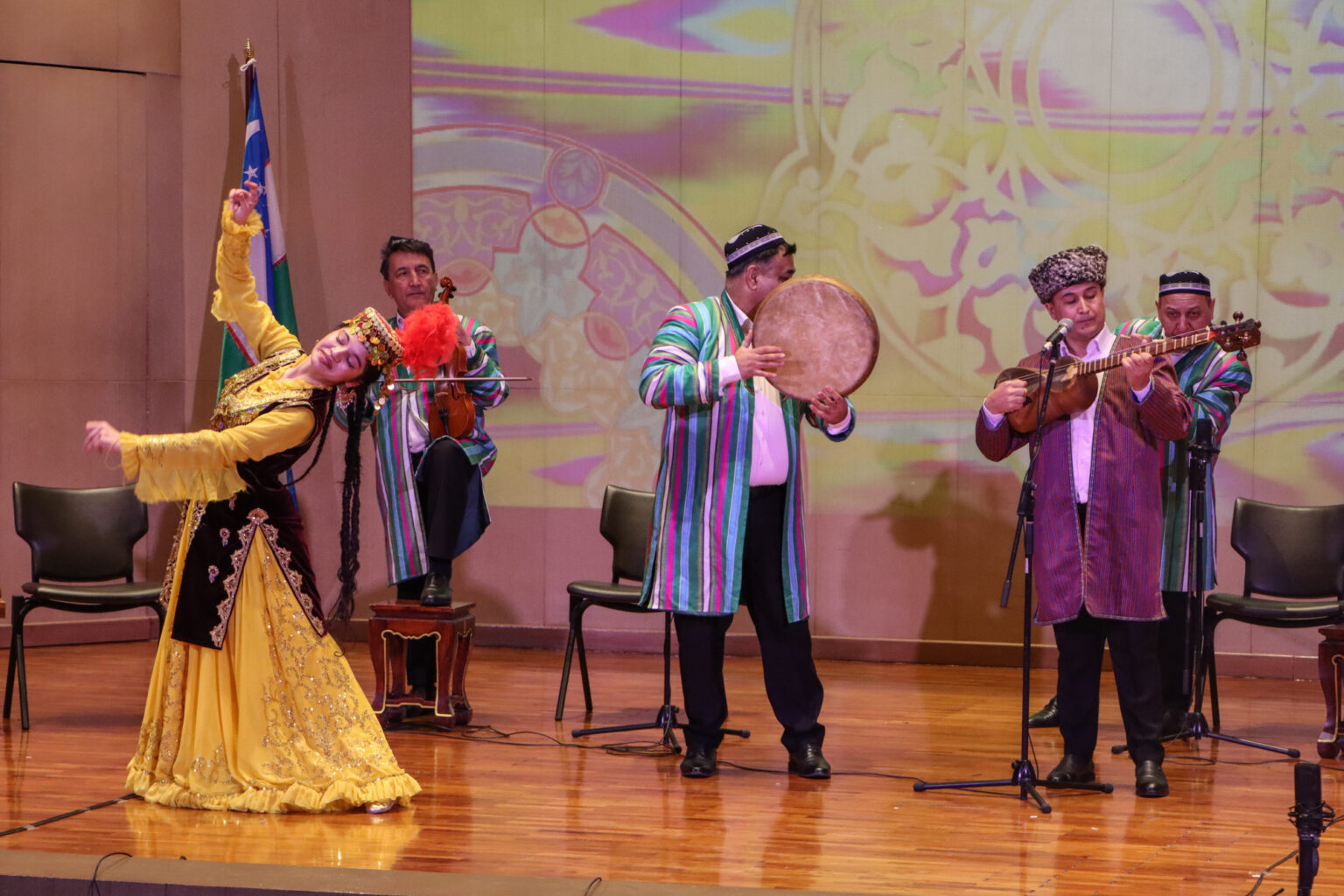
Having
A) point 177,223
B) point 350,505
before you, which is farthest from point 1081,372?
point 177,223

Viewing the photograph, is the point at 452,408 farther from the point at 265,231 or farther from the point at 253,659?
the point at 265,231

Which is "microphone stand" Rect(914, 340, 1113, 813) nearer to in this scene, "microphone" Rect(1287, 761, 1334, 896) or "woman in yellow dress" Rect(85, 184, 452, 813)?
"microphone" Rect(1287, 761, 1334, 896)

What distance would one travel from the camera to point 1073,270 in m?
4.45

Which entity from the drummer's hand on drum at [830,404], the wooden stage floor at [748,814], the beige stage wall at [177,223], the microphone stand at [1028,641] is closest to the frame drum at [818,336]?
the drummer's hand on drum at [830,404]

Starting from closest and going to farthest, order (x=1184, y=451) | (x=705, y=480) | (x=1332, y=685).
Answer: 1. (x=705, y=480)
2. (x=1332, y=685)
3. (x=1184, y=451)

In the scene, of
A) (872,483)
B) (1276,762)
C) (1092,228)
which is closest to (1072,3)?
(1092,228)

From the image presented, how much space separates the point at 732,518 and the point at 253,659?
152cm

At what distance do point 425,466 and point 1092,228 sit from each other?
3.37 m

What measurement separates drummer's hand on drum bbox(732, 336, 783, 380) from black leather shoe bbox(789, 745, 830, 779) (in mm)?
1244

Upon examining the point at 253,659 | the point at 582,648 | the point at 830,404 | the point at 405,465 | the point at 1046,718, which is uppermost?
the point at 830,404

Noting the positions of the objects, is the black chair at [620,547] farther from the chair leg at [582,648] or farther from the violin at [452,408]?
the violin at [452,408]

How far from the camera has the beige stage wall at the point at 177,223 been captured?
739cm

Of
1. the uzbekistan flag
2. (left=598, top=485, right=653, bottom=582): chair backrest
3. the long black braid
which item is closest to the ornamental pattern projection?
the uzbekistan flag

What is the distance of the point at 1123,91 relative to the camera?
6.81 m
